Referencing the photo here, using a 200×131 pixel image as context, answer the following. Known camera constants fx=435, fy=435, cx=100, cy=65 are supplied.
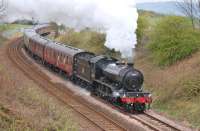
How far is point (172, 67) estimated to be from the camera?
31.6 meters

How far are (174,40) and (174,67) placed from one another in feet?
7.72

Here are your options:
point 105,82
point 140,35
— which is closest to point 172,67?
point 105,82

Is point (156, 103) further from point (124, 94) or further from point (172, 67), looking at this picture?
point (172, 67)

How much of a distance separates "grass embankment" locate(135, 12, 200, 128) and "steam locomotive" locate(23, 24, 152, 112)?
166 cm

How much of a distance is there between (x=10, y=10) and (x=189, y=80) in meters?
11.8

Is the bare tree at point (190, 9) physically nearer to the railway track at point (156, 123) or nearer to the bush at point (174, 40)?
the bush at point (174, 40)

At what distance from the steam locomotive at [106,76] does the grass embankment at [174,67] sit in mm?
1662

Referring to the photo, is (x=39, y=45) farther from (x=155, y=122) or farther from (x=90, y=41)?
(x=155, y=122)

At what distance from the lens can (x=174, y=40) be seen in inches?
1278

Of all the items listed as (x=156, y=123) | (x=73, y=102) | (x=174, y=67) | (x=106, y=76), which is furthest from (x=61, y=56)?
(x=156, y=123)

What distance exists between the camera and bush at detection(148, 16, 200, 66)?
32291 mm

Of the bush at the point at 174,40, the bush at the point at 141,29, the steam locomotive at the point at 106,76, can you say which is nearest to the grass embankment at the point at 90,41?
the bush at the point at 141,29

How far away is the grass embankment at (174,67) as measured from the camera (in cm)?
2388

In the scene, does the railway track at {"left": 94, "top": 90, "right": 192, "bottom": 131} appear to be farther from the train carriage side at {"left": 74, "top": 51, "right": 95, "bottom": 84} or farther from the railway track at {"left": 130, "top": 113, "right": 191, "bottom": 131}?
the train carriage side at {"left": 74, "top": 51, "right": 95, "bottom": 84}
